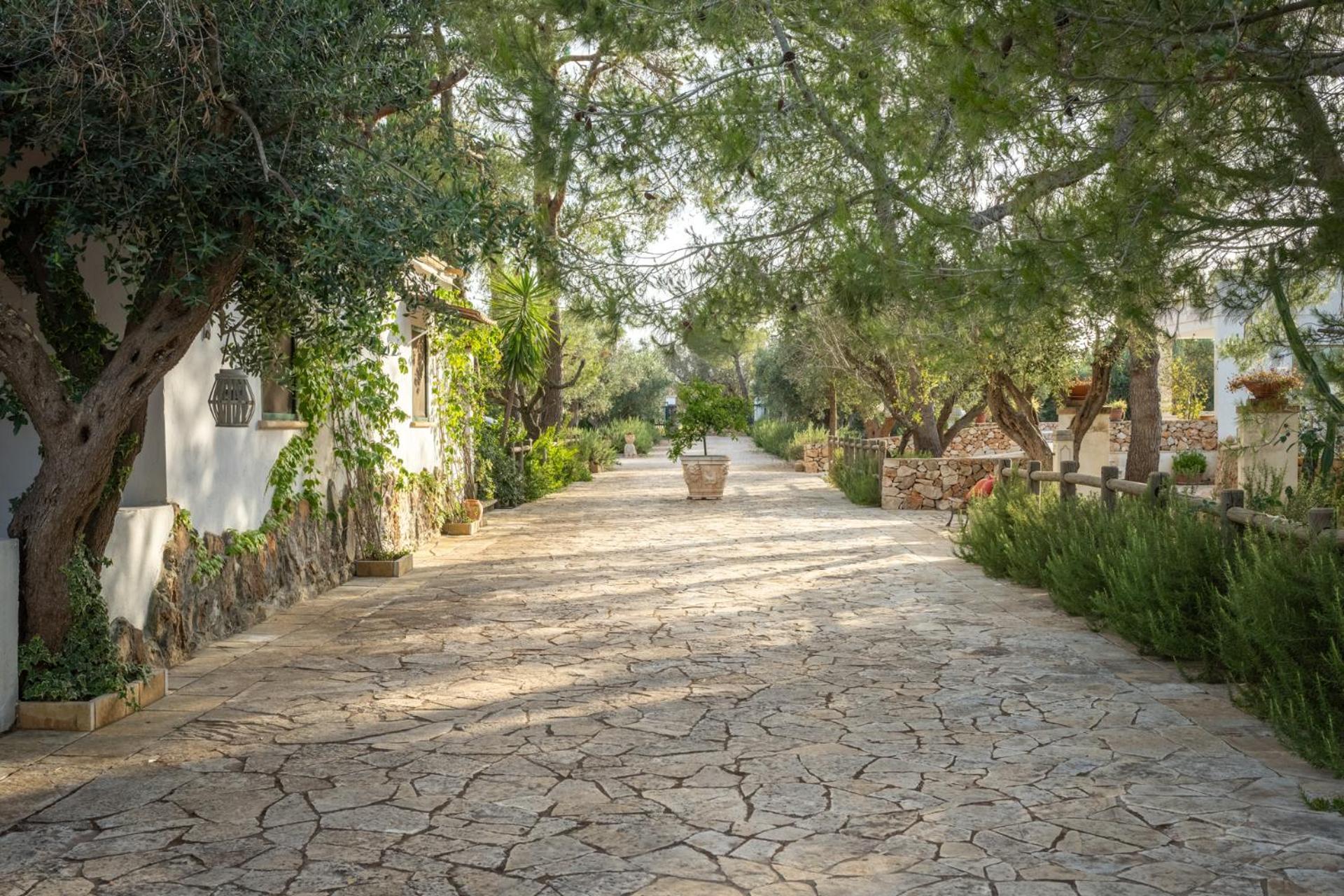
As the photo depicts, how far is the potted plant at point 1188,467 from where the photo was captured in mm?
18094

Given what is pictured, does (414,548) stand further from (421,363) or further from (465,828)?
(465,828)

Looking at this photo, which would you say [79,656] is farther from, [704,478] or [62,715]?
[704,478]

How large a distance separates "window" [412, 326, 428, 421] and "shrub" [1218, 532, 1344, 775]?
393 inches

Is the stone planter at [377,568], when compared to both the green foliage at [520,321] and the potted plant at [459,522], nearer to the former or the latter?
the potted plant at [459,522]

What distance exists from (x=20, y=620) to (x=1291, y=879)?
216 inches

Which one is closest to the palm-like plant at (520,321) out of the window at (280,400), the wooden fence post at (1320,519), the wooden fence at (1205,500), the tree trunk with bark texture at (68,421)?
the window at (280,400)

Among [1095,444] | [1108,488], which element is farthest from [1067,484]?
[1095,444]

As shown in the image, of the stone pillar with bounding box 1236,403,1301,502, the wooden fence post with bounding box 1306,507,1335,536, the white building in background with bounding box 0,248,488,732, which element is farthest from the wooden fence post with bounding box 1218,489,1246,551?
the stone pillar with bounding box 1236,403,1301,502

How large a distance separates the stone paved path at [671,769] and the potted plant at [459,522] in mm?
5871

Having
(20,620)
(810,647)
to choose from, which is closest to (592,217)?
(810,647)

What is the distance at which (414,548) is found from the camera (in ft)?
41.9

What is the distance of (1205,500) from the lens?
755 cm

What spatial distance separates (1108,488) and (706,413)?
11365mm

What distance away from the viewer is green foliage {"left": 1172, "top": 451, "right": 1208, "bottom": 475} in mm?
18500
